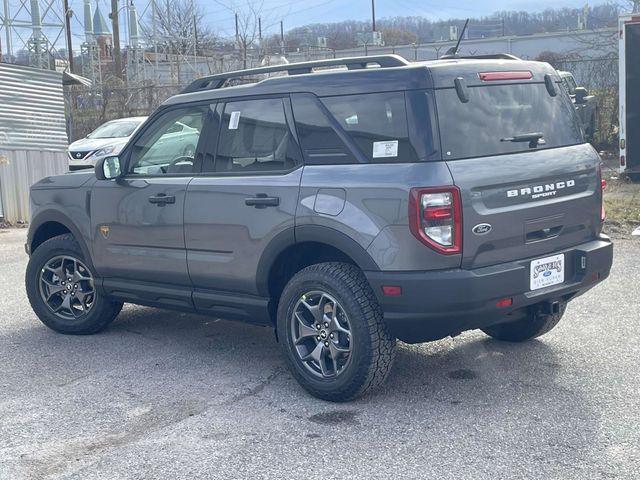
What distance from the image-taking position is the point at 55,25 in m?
29.1

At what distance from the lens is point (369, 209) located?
4.88 m

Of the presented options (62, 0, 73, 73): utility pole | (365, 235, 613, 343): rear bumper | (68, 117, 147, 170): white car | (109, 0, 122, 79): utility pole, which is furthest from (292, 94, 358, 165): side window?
(62, 0, 73, 73): utility pole

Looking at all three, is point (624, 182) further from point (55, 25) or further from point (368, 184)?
point (55, 25)

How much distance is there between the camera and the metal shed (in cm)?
1452

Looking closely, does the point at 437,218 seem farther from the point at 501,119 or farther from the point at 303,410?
the point at 303,410

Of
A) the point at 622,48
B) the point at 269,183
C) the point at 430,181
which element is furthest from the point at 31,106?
the point at 430,181

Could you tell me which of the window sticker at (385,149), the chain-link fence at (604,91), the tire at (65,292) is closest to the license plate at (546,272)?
the window sticker at (385,149)

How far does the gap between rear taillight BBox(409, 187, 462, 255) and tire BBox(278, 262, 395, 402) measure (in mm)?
545

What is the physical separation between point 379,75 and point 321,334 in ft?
5.19

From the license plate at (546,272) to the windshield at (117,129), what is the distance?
16.3m

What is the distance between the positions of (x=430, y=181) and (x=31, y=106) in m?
12.8

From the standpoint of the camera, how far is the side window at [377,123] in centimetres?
491

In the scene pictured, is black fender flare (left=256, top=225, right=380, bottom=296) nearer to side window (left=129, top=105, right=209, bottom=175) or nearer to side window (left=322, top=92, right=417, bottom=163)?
side window (left=322, top=92, right=417, bottom=163)

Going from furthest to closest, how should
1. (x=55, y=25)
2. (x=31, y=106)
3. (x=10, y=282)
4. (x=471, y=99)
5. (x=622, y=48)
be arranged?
(x=55, y=25) < (x=31, y=106) < (x=622, y=48) < (x=10, y=282) < (x=471, y=99)
